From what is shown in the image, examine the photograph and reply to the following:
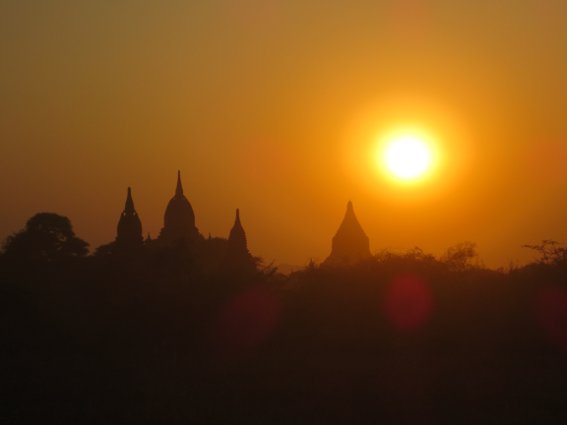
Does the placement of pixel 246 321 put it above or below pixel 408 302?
below

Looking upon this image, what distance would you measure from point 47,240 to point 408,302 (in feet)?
118

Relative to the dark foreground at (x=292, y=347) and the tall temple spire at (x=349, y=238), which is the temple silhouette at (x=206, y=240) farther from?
the dark foreground at (x=292, y=347)

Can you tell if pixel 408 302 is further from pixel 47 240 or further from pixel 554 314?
pixel 47 240

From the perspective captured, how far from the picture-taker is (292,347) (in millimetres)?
20234

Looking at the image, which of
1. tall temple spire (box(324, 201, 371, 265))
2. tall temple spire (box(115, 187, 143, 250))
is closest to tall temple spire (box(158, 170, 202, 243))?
tall temple spire (box(115, 187, 143, 250))

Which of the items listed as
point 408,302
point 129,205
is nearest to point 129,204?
point 129,205

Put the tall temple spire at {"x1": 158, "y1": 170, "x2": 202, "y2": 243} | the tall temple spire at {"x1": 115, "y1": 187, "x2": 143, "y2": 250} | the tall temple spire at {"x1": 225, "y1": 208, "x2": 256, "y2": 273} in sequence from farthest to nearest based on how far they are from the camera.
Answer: the tall temple spire at {"x1": 158, "y1": 170, "x2": 202, "y2": 243} → the tall temple spire at {"x1": 115, "y1": 187, "x2": 143, "y2": 250} → the tall temple spire at {"x1": 225, "y1": 208, "x2": 256, "y2": 273}

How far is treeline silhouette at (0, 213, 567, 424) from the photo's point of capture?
45.7 ft

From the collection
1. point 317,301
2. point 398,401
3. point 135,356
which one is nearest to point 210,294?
point 317,301

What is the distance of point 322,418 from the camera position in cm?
1351

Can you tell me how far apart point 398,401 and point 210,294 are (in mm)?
9056

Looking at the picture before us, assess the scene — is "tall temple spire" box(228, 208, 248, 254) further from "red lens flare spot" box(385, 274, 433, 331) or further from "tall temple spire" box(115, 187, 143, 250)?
"red lens flare spot" box(385, 274, 433, 331)

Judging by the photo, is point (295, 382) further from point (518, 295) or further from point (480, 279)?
point (480, 279)

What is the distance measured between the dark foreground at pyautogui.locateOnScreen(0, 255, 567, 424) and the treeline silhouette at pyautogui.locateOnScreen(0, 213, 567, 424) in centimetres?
5
